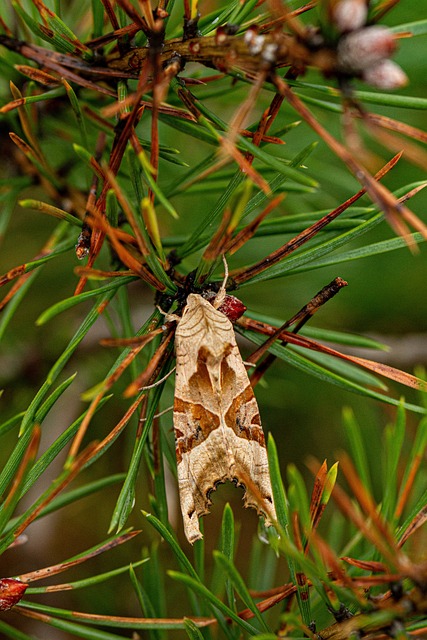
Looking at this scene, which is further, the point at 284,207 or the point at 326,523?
the point at 326,523

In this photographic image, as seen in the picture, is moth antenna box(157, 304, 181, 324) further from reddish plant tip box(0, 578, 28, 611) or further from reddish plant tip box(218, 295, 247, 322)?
reddish plant tip box(0, 578, 28, 611)

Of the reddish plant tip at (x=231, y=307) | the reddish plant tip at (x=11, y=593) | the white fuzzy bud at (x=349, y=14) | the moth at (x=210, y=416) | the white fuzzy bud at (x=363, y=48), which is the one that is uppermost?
the white fuzzy bud at (x=349, y=14)

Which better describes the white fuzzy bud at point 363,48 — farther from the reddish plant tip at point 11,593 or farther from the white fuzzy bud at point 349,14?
the reddish plant tip at point 11,593

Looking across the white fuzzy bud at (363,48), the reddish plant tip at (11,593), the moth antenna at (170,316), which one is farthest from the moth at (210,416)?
the white fuzzy bud at (363,48)

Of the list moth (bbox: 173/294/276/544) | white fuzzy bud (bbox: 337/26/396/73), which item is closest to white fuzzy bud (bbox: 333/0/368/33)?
white fuzzy bud (bbox: 337/26/396/73)

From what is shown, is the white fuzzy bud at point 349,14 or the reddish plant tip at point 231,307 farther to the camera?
the reddish plant tip at point 231,307

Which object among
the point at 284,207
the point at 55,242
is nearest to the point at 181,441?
the point at 55,242

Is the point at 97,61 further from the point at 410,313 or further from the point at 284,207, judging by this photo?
the point at 410,313

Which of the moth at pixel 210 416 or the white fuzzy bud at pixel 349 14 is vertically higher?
the white fuzzy bud at pixel 349 14

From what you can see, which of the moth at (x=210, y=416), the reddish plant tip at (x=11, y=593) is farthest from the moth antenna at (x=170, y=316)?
the reddish plant tip at (x=11, y=593)
